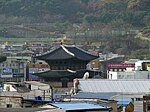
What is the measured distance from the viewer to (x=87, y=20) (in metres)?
152

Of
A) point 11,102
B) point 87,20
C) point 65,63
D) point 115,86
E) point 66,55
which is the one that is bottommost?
point 11,102

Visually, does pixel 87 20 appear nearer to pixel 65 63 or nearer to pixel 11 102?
pixel 65 63

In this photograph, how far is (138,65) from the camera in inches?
1839

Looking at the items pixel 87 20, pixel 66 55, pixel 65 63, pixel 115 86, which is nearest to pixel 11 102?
pixel 115 86

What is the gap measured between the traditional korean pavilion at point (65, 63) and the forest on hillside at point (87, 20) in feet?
205

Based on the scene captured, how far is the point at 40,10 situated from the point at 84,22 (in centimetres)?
1423

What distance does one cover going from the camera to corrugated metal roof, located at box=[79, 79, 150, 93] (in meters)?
31.0

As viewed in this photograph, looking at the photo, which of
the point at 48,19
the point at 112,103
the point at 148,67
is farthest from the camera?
the point at 48,19

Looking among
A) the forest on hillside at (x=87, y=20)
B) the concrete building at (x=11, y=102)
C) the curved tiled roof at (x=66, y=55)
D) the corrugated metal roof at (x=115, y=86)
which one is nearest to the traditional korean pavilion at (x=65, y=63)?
the curved tiled roof at (x=66, y=55)

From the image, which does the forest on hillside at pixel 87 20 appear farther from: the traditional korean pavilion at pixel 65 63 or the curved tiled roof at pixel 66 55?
the traditional korean pavilion at pixel 65 63

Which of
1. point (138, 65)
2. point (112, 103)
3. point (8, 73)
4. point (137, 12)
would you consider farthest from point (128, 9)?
point (112, 103)

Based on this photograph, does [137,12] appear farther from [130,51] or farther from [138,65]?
[138,65]

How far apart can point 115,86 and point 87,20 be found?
12076 centimetres

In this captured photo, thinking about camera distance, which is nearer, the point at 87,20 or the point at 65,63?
the point at 65,63
